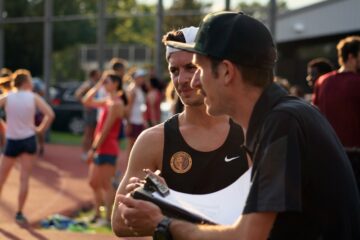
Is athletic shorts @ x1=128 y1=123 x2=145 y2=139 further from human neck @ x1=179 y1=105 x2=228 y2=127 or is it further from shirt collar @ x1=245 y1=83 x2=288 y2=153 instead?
shirt collar @ x1=245 y1=83 x2=288 y2=153

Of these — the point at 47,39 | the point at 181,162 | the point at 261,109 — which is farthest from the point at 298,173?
the point at 47,39

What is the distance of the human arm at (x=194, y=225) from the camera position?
2414 millimetres

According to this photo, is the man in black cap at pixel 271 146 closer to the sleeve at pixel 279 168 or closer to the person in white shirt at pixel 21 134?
the sleeve at pixel 279 168

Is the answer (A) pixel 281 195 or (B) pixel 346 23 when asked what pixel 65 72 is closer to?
(B) pixel 346 23

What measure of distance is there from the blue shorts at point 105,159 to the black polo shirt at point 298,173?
7345 millimetres

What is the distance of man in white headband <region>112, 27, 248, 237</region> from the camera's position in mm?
3652

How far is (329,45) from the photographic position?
29.4 m

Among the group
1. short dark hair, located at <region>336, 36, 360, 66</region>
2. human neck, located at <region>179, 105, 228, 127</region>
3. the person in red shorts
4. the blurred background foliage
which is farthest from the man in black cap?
the blurred background foliage

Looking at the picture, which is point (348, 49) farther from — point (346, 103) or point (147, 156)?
point (147, 156)

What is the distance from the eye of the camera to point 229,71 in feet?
8.23

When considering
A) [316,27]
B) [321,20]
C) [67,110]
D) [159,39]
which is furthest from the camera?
[67,110]

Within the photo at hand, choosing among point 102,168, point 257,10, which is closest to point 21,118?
point 102,168

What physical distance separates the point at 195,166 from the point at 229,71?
48.8 inches

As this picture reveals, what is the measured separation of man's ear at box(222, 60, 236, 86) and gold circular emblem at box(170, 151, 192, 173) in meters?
1.18
